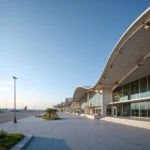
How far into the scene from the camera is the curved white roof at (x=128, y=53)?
60.5 feet

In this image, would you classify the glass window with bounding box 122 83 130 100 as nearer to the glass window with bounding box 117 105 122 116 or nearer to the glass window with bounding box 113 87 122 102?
the glass window with bounding box 113 87 122 102

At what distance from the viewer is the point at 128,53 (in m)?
24.9

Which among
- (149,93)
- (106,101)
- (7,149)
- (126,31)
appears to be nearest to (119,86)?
(106,101)

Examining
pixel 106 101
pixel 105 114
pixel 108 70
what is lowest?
pixel 105 114

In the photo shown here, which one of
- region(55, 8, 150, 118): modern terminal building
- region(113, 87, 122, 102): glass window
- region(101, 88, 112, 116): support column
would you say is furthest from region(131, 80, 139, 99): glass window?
region(101, 88, 112, 116): support column

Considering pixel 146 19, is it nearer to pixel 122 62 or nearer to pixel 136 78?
pixel 122 62

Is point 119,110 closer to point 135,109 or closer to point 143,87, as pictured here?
point 135,109

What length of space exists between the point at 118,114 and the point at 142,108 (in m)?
10.6

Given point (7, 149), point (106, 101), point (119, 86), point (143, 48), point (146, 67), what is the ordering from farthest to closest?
point (106, 101) → point (119, 86) → point (146, 67) → point (143, 48) → point (7, 149)

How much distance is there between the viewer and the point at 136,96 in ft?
103

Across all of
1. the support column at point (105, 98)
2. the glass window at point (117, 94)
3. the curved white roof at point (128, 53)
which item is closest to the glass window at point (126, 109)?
the glass window at point (117, 94)

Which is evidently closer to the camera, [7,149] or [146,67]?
[7,149]

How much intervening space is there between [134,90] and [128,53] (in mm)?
9662

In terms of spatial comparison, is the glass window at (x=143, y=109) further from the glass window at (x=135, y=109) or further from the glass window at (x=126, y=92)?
the glass window at (x=126, y=92)
